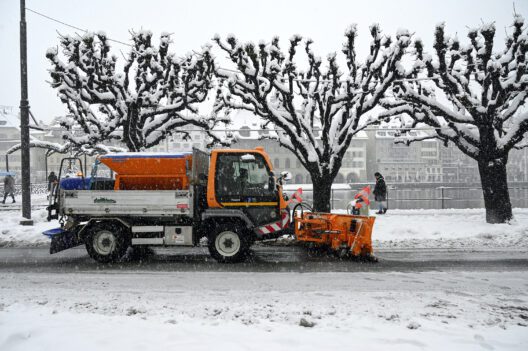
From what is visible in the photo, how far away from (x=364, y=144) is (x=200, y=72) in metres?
93.5

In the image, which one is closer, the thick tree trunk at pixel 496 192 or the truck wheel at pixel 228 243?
the truck wheel at pixel 228 243

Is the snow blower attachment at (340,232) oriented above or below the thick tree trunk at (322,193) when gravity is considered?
below

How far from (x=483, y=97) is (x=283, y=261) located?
9.45 metres

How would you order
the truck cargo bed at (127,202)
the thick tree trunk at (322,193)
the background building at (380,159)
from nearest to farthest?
the truck cargo bed at (127,202) < the thick tree trunk at (322,193) < the background building at (380,159)

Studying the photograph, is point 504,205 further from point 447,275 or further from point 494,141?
point 447,275

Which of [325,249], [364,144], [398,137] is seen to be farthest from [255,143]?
[325,249]

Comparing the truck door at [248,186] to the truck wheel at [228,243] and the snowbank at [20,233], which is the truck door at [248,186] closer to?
the truck wheel at [228,243]

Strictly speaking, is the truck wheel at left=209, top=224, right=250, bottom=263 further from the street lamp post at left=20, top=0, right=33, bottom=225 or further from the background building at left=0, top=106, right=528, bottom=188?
the background building at left=0, top=106, right=528, bottom=188

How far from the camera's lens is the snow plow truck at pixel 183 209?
28.5 ft

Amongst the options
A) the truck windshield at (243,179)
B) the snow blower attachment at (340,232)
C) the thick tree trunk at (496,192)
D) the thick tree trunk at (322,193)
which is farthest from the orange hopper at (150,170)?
the thick tree trunk at (496,192)

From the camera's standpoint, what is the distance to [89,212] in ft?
28.5

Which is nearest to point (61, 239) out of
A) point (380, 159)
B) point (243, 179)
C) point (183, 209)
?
point (183, 209)

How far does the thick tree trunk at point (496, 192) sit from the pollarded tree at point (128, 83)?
986 centimetres

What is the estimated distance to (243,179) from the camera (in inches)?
349
